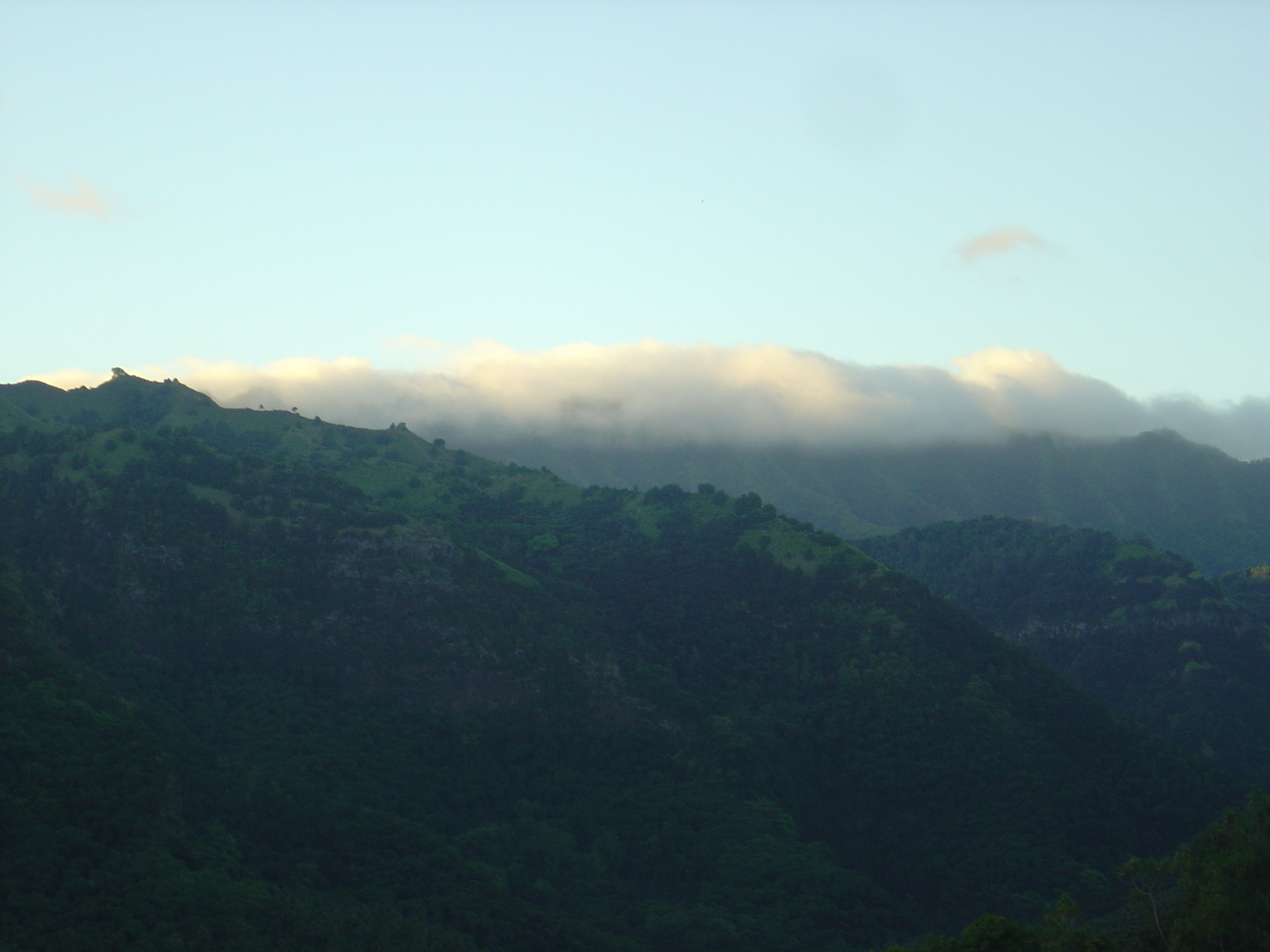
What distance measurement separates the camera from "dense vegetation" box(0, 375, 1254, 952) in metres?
111

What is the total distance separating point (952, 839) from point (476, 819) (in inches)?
2282

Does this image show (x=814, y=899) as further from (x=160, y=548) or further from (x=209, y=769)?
(x=160, y=548)

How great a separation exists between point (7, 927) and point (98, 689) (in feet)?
125

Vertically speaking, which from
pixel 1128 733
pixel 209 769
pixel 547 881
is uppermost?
pixel 1128 733

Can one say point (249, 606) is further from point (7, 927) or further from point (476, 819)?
point (7, 927)

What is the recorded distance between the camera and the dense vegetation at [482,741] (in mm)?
111375

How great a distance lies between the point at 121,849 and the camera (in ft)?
339

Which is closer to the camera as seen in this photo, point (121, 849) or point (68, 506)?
point (121, 849)

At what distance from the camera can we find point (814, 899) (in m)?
132

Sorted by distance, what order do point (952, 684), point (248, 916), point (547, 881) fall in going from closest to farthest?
point (248, 916) → point (547, 881) → point (952, 684)

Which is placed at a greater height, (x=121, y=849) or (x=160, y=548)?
(x=160, y=548)

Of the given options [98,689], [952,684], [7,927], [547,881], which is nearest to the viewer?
[7,927]

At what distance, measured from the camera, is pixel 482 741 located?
15750cm

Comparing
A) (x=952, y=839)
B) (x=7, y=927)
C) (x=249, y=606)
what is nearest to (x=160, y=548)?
(x=249, y=606)
